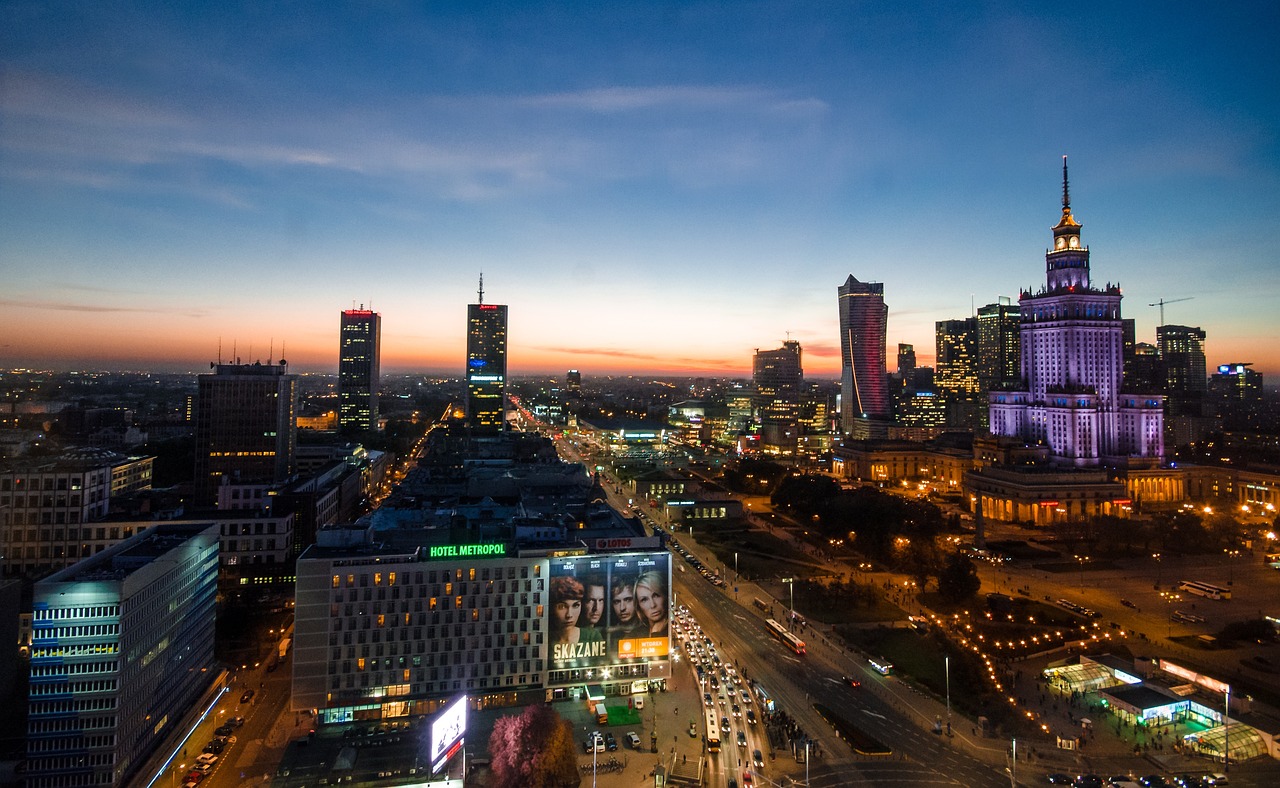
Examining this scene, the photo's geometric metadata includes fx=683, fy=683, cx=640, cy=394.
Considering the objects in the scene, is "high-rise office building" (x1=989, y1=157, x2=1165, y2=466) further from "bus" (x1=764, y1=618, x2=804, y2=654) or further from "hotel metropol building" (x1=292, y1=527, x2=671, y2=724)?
"hotel metropol building" (x1=292, y1=527, x2=671, y2=724)

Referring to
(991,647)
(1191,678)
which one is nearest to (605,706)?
(991,647)

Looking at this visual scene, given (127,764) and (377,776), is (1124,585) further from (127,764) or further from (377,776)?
(127,764)

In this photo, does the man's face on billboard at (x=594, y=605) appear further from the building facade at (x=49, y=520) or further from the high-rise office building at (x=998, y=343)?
the high-rise office building at (x=998, y=343)

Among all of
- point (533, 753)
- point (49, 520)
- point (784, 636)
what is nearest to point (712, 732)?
point (533, 753)

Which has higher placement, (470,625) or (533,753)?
(470,625)

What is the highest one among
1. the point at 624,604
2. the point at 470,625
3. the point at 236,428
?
the point at 236,428

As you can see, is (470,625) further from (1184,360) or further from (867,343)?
(1184,360)
